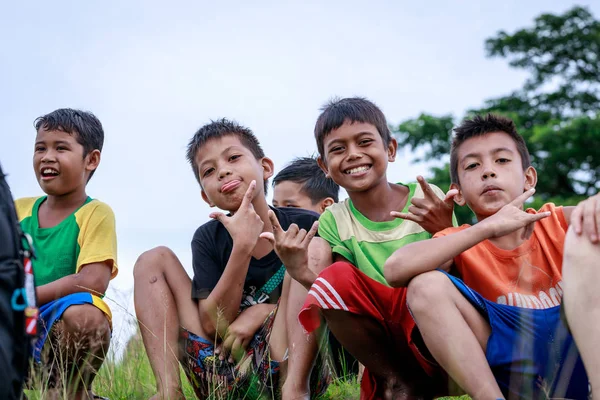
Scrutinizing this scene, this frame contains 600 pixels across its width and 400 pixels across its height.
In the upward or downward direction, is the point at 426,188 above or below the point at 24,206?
below

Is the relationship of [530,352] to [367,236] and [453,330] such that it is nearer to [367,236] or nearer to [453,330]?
[453,330]

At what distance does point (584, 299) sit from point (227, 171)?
2.04 metres

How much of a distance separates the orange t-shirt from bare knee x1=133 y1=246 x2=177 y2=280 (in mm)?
1392

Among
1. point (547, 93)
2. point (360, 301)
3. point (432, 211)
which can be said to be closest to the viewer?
point (360, 301)

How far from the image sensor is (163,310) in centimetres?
348

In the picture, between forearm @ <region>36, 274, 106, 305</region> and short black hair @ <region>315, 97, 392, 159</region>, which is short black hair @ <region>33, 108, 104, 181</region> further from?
short black hair @ <region>315, 97, 392, 159</region>

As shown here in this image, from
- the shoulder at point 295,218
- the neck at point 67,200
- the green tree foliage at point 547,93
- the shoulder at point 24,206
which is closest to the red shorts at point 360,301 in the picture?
the shoulder at point 295,218

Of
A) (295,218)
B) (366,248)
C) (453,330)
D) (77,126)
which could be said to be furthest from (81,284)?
(453,330)

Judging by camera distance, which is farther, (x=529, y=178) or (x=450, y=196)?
(x=529, y=178)

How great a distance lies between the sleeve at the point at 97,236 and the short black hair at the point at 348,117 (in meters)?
1.22

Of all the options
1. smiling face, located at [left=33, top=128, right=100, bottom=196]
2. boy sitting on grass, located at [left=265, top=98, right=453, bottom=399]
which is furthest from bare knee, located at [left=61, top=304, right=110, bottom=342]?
boy sitting on grass, located at [left=265, top=98, right=453, bottom=399]

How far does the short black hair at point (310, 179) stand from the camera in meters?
5.57

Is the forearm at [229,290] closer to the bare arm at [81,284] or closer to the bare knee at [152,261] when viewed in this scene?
the bare knee at [152,261]

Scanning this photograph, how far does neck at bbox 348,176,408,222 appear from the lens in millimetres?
3686
